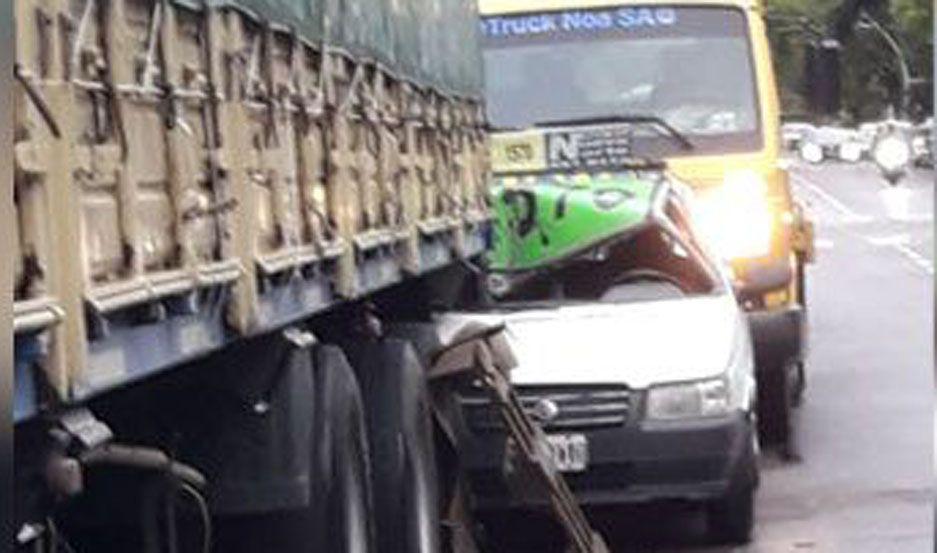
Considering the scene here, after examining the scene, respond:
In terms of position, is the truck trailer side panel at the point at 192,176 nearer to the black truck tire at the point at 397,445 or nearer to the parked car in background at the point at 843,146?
the black truck tire at the point at 397,445

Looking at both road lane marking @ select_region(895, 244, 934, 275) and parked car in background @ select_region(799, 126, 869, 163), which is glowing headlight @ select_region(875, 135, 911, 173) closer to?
parked car in background @ select_region(799, 126, 869, 163)

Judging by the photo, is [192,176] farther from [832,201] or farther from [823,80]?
[832,201]

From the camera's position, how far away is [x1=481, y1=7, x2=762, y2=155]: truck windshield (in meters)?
15.5

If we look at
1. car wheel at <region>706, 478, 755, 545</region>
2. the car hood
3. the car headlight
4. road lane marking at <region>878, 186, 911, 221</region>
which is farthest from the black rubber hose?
road lane marking at <region>878, 186, 911, 221</region>

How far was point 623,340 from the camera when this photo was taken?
1160cm

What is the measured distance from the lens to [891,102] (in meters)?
68.2

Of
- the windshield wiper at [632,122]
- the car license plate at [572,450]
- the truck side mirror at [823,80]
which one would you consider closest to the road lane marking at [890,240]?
the truck side mirror at [823,80]

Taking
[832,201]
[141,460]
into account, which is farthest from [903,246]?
[141,460]

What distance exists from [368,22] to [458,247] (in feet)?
8.09

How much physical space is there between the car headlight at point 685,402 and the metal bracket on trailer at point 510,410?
42.4 inches

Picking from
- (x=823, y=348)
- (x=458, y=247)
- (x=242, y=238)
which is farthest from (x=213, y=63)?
(x=823, y=348)

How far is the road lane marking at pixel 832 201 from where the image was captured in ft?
154

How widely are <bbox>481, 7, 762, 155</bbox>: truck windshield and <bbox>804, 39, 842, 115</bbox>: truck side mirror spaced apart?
626 millimetres

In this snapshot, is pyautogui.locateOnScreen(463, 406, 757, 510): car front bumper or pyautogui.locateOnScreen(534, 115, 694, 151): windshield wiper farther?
pyautogui.locateOnScreen(534, 115, 694, 151): windshield wiper
